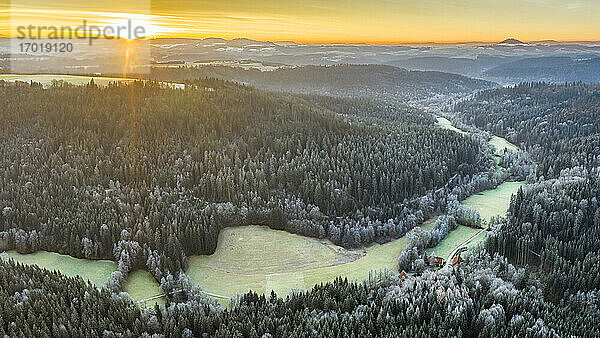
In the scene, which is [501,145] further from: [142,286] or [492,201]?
[142,286]

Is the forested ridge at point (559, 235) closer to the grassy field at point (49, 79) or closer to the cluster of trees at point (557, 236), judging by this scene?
the cluster of trees at point (557, 236)

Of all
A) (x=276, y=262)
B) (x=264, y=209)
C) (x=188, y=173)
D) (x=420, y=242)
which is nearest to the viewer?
(x=276, y=262)

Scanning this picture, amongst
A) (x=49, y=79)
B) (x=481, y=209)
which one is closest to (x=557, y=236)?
(x=481, y=209)

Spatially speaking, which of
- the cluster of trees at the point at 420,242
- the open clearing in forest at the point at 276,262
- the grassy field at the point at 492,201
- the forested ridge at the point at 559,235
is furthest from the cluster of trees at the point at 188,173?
the forested ridge at the point at 559,235

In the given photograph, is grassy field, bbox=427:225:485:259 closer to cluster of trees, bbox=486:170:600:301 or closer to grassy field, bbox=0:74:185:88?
cluster of trees, bbox=486:170:600:301

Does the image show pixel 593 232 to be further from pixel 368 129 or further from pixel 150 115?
pixel 150 115
